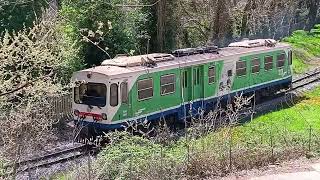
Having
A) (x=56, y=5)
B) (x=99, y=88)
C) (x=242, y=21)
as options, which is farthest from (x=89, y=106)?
Result: (x=242, y=21)

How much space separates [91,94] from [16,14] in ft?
18.6

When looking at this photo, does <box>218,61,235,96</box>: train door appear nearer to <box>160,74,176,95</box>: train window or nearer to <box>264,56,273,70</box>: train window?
<box>264,56,273,70</box>: train window

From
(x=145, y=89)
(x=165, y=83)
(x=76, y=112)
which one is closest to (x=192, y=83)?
(x=165, y=83)

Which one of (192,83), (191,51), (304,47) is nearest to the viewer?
(192,83)

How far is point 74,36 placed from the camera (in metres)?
24.4

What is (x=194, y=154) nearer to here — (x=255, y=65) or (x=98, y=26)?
(x=98, y=26)

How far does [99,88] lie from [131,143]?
5.53m

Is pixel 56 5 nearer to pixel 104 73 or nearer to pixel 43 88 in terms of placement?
pixel 104 73

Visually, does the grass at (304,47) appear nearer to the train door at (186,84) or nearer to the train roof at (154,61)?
the train roof at (154,61)

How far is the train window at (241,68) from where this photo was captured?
80.1 ft

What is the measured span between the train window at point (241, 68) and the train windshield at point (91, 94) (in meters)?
7.98

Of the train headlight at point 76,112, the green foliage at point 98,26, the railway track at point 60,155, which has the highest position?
the green foliage at point 98,26

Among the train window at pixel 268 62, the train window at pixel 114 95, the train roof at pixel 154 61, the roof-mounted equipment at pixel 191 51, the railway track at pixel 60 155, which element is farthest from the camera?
the train window at pixel 268 62

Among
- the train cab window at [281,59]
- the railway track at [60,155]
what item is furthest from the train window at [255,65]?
the railway track at [60,155]
